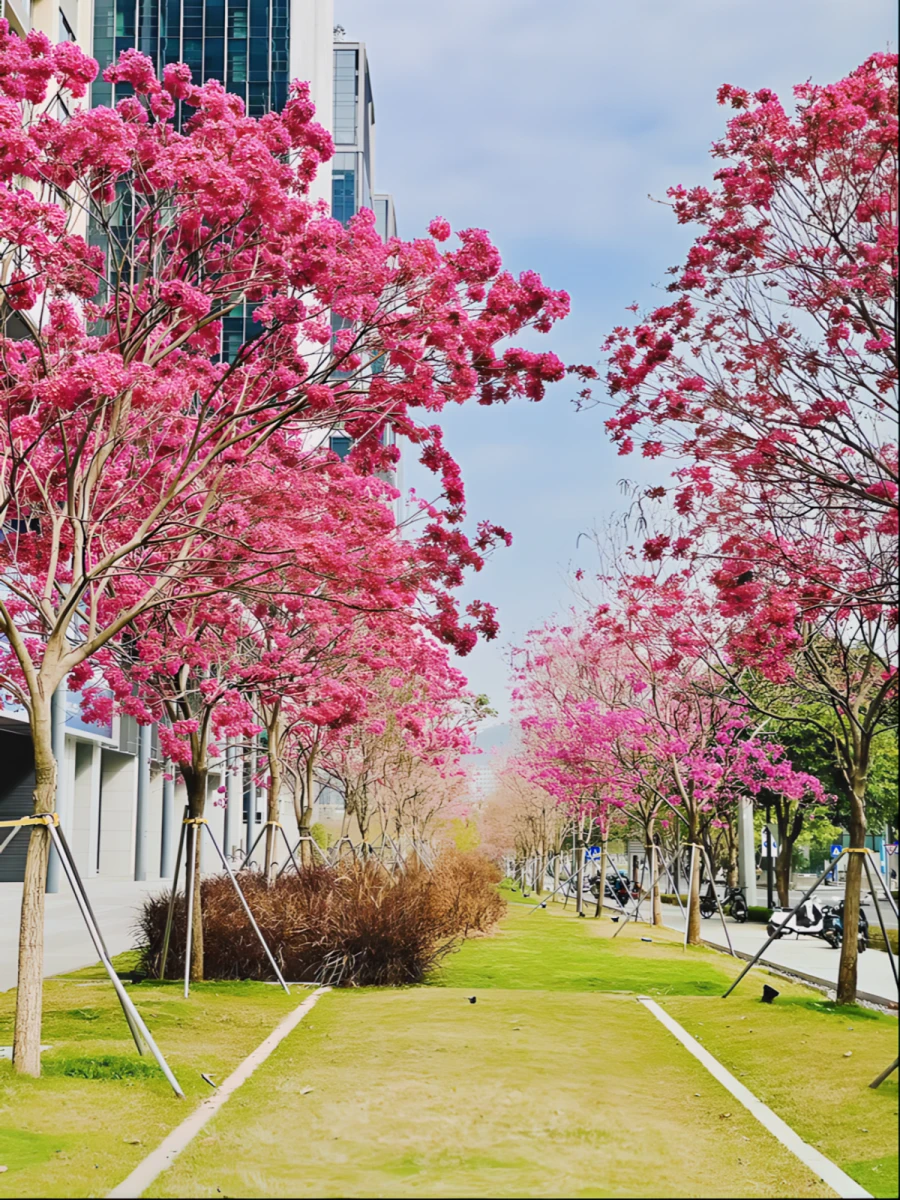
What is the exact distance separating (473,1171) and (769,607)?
610cm

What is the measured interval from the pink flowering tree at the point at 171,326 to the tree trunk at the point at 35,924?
0.06ft

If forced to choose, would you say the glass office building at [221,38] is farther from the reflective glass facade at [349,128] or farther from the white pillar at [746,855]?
the white pillar at [746,855]

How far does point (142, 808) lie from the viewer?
4197 centimetres

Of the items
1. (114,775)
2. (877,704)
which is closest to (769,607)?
(877,704)

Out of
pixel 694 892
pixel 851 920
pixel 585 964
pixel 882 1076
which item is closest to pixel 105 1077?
pixel 882 1076

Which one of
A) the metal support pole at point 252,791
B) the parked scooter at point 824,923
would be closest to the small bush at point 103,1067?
the metal support pole at point 252,791

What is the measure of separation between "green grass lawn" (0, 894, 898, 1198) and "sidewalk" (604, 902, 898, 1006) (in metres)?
2.11

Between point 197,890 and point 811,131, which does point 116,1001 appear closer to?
point 197,890

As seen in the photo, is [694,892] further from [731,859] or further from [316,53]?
[316,53]

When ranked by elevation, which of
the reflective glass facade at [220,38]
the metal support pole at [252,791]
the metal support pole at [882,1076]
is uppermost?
the reflective glass facade at [220,38]

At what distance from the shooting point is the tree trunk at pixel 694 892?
1858 centimetres

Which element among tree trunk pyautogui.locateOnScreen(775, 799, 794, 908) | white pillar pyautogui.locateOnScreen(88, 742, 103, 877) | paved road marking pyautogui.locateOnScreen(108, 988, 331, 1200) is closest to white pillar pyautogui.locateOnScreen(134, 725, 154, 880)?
white pillar pyautogui.locateOnScreen(88, 742, 103, 877)

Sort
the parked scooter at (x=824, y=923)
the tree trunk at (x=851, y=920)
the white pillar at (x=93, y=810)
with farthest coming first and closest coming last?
the white pillar at (x=93, y=810) → the parked scooter at (x=824, y=923) → the tree trunk at (x=851, y=920)

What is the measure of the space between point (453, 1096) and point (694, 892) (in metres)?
13.4
